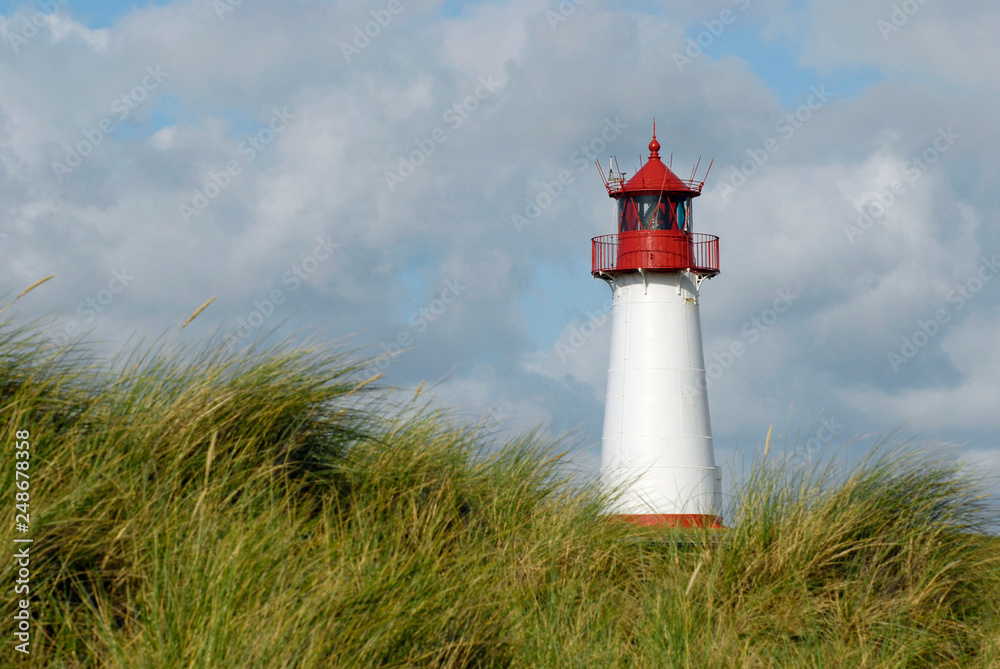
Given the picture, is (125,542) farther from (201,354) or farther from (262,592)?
(201,354)

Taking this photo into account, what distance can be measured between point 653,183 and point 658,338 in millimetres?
2782

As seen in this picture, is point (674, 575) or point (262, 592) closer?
point (262, 592)

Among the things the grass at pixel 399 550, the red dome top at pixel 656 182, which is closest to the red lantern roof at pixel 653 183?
the red dome top at pixel 656 182

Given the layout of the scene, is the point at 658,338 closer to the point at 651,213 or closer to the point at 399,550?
the point at 651,213

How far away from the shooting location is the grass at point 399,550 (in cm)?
363

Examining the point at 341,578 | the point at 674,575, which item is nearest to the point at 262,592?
the point at 341,578

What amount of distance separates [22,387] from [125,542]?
98 centimetres

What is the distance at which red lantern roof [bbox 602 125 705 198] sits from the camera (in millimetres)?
17750

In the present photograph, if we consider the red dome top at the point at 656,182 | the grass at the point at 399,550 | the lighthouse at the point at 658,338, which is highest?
the red dome top at the point at 656,182

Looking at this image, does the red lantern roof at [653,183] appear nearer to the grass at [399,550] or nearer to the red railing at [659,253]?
the red railing at [659,253]

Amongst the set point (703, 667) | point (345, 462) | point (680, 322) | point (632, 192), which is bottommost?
point (703, 667)

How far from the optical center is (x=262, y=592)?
3648 mm

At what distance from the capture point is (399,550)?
4.61m

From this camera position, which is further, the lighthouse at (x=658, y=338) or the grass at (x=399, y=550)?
the lighthouse at (x=658, y=338)
